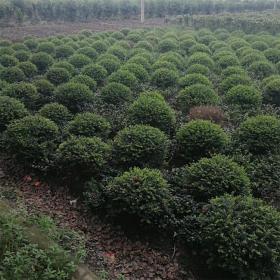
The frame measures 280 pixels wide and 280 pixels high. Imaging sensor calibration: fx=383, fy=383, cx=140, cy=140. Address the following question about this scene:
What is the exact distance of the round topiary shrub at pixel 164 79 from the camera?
11672mm

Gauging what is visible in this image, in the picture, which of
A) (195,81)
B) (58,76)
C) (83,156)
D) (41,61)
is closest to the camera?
(83,156)

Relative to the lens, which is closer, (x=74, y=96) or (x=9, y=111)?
(x=9, y=111)

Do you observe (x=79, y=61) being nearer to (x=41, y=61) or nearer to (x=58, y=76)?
(x=41, y=61)

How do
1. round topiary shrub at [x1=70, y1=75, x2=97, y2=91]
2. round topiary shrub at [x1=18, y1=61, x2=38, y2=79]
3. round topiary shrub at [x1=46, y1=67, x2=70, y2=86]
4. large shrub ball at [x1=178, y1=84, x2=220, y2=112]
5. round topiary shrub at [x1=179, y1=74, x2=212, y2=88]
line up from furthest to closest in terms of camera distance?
round topiary shrub at [x1=18, y1=61, x2=38, y2=79] < round topiary shrub at [x1=46, y1=67, x2=70, y2=86] < round topiary shrub at [x1=70, y1=75, x2=97, y2=91] < round topiary shrub at [x1=179, y1=74, x2=212, y2=88] < large shrub ball at [x1=178, y1=84, x2=220, y2=112]

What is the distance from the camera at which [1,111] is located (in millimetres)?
8547

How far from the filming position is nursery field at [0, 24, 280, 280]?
5.07 meters

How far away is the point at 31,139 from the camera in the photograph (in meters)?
7.46

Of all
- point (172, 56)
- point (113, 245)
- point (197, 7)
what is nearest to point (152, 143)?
point (113, 245)

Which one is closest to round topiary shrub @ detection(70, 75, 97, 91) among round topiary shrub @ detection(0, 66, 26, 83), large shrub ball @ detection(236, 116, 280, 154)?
round topiary shrub @ detection(0, 66, 26, 83)

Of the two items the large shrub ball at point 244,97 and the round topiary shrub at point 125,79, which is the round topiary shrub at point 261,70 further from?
the round topiary shrub at point 125,79

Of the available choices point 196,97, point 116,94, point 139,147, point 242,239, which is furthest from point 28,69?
point 242,239

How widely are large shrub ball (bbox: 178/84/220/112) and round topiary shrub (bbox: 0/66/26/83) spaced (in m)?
5.18

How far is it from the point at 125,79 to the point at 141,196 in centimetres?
593

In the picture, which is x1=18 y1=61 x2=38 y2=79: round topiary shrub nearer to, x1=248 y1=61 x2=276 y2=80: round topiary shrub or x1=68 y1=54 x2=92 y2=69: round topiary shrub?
x1=68 y1=54 x2=92 y2=69: round topiary shrub
